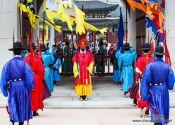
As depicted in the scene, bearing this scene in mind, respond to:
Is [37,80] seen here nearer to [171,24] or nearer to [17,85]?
[17,85]

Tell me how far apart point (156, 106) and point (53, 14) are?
5919 millimetres

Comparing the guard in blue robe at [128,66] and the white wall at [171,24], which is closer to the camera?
the guard in blue robe at [128,66]

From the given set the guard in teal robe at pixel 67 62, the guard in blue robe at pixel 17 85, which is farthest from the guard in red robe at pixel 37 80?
the guard in teal robe at pixel 67 62

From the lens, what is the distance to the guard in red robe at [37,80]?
9484mm

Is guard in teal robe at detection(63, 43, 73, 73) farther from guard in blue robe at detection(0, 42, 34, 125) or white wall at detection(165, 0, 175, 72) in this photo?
guard in blue robe at detection(0, 42, 34, 125)

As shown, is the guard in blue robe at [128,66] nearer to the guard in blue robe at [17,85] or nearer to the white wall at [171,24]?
the white wall at [171,24]

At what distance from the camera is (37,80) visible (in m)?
9.82

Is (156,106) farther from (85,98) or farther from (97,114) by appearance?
(85,98)

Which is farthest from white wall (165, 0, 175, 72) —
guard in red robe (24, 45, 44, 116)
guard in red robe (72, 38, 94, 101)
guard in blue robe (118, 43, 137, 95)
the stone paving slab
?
guard in red robe (24, 45, 44, 116)

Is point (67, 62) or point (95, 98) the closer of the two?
point (95, 98)

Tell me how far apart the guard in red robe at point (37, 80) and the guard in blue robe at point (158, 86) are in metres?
3.07

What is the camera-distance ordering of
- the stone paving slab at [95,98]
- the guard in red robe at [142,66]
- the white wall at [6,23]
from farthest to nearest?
the white wall at [6,23] → the stone paving slab at [95,98] → the guard in red robe at [142,66]

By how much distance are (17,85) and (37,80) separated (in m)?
2.17

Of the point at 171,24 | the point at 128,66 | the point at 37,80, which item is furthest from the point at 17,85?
the point at 171,24
